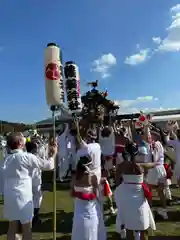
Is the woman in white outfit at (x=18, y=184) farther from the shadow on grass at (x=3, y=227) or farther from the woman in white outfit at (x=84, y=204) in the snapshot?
the shadow on grass at (x=3, y=227)

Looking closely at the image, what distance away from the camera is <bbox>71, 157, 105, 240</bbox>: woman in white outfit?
4053mm

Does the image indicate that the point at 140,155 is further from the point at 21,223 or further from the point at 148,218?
the point at 21,223

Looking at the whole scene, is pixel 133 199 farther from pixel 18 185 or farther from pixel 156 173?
pixel 156 173

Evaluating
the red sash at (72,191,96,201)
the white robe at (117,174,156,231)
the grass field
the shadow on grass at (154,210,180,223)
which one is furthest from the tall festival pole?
the shadow on grass at (154,210,180,223)

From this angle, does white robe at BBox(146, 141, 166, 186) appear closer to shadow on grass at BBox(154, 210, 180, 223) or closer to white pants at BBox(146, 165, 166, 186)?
white pants at BBox(146, 165, 166, 186)

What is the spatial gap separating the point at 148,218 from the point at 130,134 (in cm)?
485

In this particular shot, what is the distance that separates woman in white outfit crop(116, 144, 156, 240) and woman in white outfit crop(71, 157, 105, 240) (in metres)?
0.45

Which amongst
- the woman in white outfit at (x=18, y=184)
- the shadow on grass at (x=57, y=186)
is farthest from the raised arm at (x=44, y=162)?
the shadow on grass at (x=57, y=186)

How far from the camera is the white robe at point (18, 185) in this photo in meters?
4.34

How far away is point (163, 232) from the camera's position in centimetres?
564

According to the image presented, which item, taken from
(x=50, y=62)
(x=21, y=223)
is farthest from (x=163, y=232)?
(x=50, y=62)

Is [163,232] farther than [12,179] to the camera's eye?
Yes

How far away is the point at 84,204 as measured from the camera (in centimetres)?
414

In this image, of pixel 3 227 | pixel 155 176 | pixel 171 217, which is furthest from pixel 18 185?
pixel 171 217
